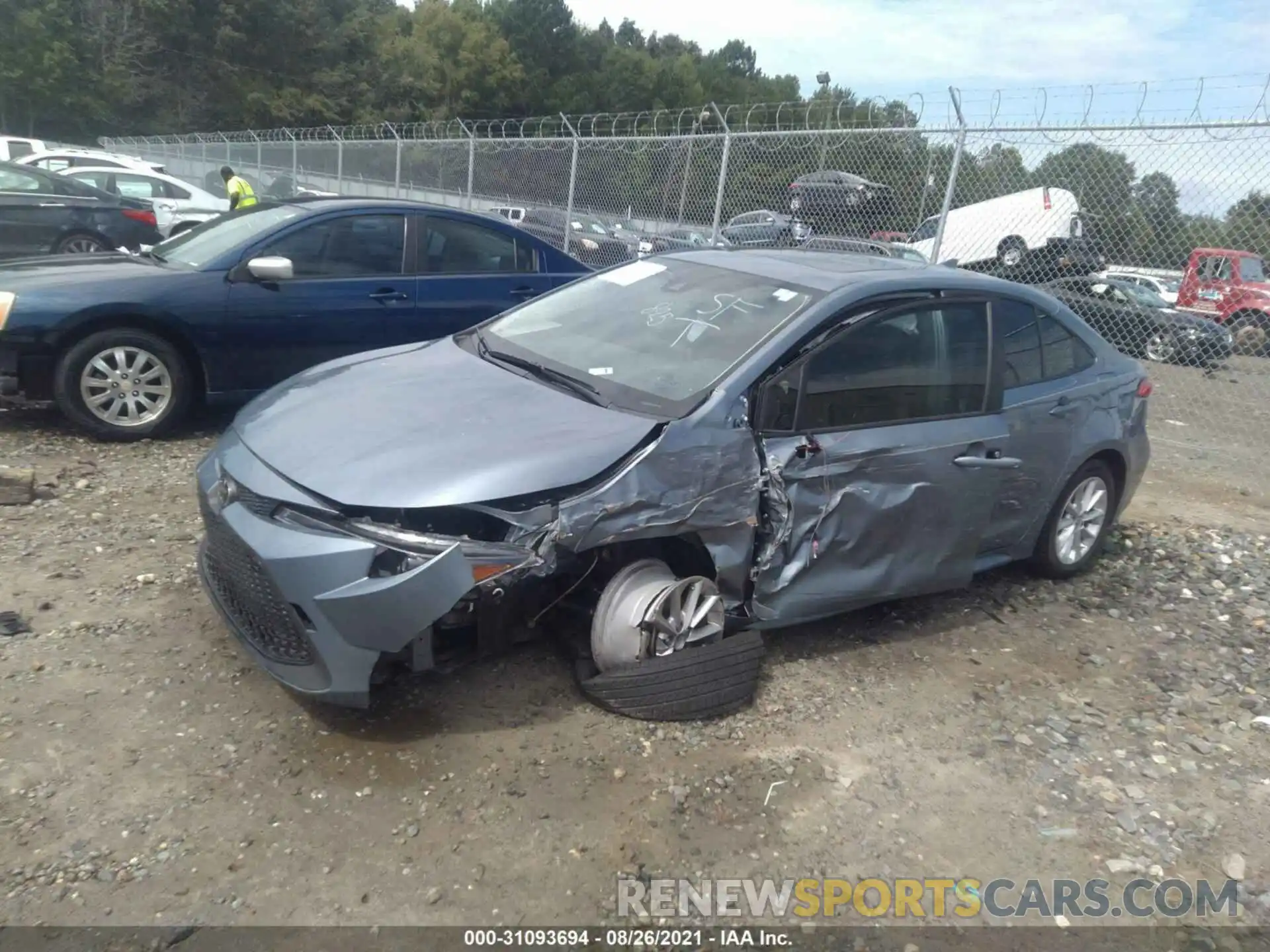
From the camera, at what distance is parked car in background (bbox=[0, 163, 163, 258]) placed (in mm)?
10430

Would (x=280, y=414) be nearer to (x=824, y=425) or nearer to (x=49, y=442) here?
(x=824, y=425)

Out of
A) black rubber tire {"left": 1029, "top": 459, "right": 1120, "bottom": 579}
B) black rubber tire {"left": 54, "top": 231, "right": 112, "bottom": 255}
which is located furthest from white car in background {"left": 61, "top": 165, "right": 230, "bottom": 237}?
black rubber tire {"left": 1029, "top": 459, "right": 1120, "bottom": 579}

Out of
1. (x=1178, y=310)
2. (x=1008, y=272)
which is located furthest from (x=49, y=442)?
(x=1178, y=310)

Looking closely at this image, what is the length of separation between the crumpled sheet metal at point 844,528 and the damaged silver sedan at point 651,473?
1 cm

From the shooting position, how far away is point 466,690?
3.51 m

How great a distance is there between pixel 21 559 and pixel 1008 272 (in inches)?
365

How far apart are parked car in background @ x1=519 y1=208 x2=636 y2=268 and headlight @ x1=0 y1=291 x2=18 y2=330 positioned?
7.65 meters

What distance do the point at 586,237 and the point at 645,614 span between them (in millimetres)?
10140

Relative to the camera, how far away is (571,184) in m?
12.6

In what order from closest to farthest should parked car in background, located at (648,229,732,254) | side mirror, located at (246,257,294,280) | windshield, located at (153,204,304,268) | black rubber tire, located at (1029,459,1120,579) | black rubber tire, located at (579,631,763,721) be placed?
black rubber tire, located at (579,631,763,721), black rubber tire, located at (1029,459,1120,579), side mirror, located at (246,257,294,280), windshield, located at (153,204,304,268), parked car in background, located at (648,229,732,254)

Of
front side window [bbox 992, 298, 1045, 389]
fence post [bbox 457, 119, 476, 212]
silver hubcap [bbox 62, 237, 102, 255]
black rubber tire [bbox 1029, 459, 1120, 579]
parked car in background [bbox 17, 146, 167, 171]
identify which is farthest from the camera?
parked car in background [bbox 17, 146, 167, 171]

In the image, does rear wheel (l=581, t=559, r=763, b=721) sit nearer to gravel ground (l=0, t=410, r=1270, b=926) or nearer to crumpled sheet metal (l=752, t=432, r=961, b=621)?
gravel ground (l=0, t=410, r=1270, b=926)

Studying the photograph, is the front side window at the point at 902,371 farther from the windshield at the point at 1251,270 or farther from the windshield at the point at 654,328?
the windshield at the point at 1251,270

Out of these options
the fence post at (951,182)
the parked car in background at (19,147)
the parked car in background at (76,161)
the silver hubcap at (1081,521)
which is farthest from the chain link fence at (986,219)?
the parked car in background at (19,147)
